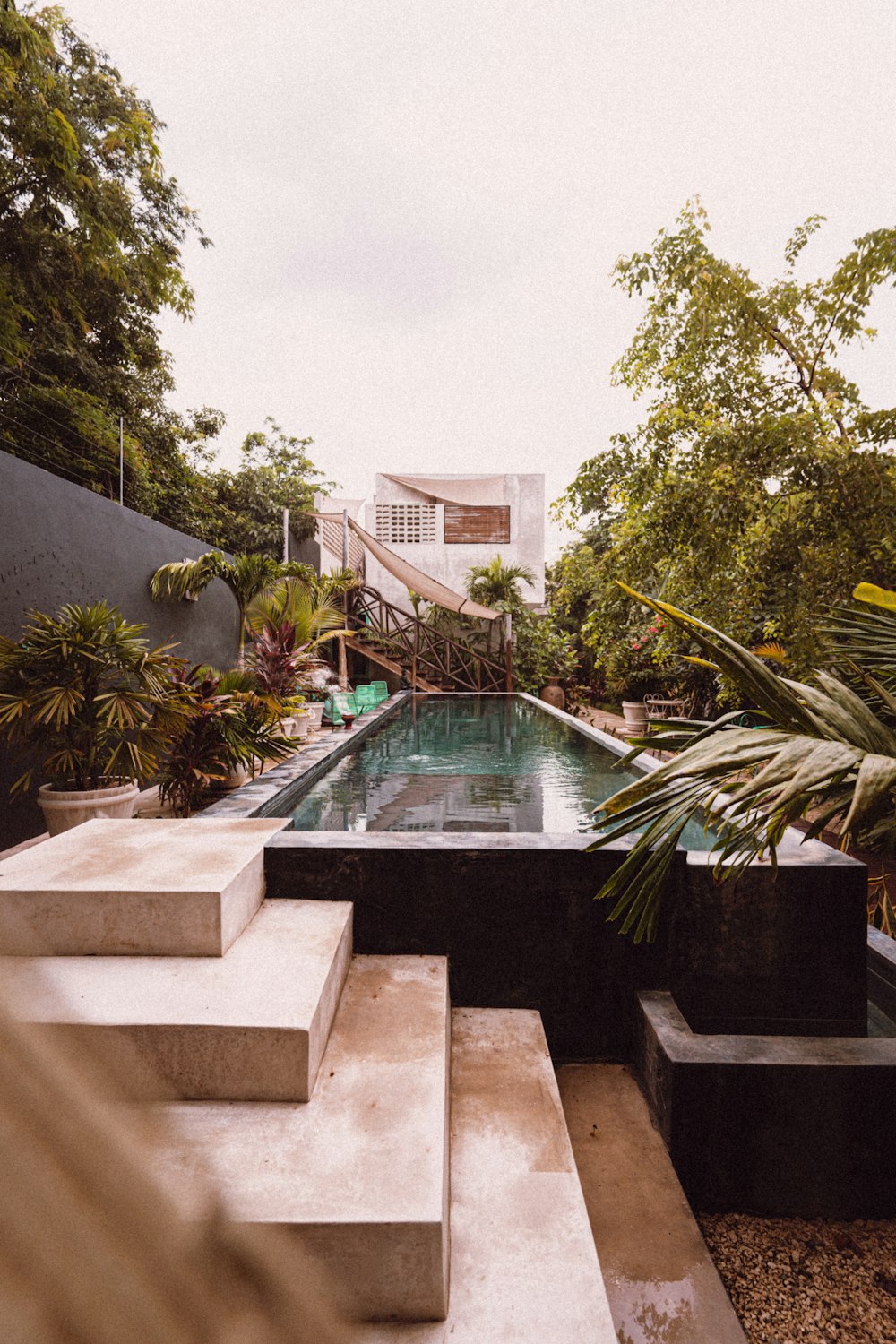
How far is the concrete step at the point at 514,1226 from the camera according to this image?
3.92 ft

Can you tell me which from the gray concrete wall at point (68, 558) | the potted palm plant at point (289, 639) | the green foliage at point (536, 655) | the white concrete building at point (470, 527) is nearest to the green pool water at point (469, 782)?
the potted palm plant at point (289, 639)

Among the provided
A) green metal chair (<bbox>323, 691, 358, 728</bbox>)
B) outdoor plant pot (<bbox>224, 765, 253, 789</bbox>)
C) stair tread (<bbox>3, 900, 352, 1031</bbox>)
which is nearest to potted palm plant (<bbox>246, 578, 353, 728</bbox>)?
green metal chair (<bbox>323, 691, 358, 728</bbox>)

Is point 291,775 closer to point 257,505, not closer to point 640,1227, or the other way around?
point 640,1227

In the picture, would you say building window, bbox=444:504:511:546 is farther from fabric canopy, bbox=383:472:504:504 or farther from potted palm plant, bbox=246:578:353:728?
potted palm plant, bbox=246:578:353:728

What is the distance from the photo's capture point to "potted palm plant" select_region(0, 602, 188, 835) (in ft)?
10.5

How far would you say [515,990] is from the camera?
216 centimetres

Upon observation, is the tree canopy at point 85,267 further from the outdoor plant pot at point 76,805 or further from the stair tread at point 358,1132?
the stair tread at point 358,1132

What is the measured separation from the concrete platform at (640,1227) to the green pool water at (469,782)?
1.02m

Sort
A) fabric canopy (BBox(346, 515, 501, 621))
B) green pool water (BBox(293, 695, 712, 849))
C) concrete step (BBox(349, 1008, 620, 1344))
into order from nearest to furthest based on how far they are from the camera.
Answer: concrete step (BBox(349, 1008, 620, 1344)) < green pool water (BBox(293, 695, 712, 849)) < fabric canopy (BBox(346, 515, 501, 621))

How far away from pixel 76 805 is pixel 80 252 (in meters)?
8.00

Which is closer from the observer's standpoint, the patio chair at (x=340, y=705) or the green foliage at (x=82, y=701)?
the green foliage at (x=82, y=701)

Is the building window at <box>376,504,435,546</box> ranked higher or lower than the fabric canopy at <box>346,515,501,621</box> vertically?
higher

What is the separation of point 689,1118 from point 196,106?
4.92 m

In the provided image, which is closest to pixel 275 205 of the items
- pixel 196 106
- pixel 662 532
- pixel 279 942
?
pixel 196 106
